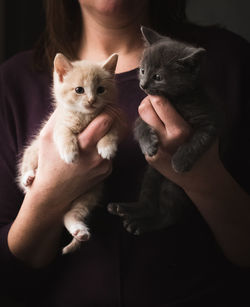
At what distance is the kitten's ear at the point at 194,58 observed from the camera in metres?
0.86

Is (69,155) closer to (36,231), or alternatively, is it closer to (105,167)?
(105,167)

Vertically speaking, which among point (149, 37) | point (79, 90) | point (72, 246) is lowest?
point (72, 246)

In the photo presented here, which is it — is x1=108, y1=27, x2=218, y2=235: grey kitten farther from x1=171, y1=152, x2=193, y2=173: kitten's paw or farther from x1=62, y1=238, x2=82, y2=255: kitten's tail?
x1=62, y1=238, x2=82, y2=255: kitten's tail

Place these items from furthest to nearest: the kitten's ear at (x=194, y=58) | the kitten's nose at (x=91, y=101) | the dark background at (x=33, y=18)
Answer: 1. the dark background at (x=33, y=18)
2. the kitten's nose at (x=91, y=101)
3. the kitten's ear at (x=194, y=58)

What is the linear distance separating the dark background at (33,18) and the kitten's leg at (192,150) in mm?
926

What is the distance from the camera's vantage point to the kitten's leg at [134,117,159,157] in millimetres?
927

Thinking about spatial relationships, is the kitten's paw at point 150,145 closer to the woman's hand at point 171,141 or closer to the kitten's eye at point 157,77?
the woman's hand at point 171,141

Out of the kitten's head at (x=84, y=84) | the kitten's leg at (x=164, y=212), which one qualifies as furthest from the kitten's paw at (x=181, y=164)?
the kitten's head at (x=84, y=84)

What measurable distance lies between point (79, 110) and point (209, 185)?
0.45 meters

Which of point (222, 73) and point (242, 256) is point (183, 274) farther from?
point (222, 73)

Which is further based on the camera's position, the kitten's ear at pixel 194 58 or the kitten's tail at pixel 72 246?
the kitten's tail at pixel 72 246

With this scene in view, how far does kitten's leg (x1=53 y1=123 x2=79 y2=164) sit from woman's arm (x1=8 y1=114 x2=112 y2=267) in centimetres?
2

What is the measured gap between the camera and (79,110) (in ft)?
3.29

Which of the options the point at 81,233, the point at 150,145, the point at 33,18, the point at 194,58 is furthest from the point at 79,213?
the point at 33,18
